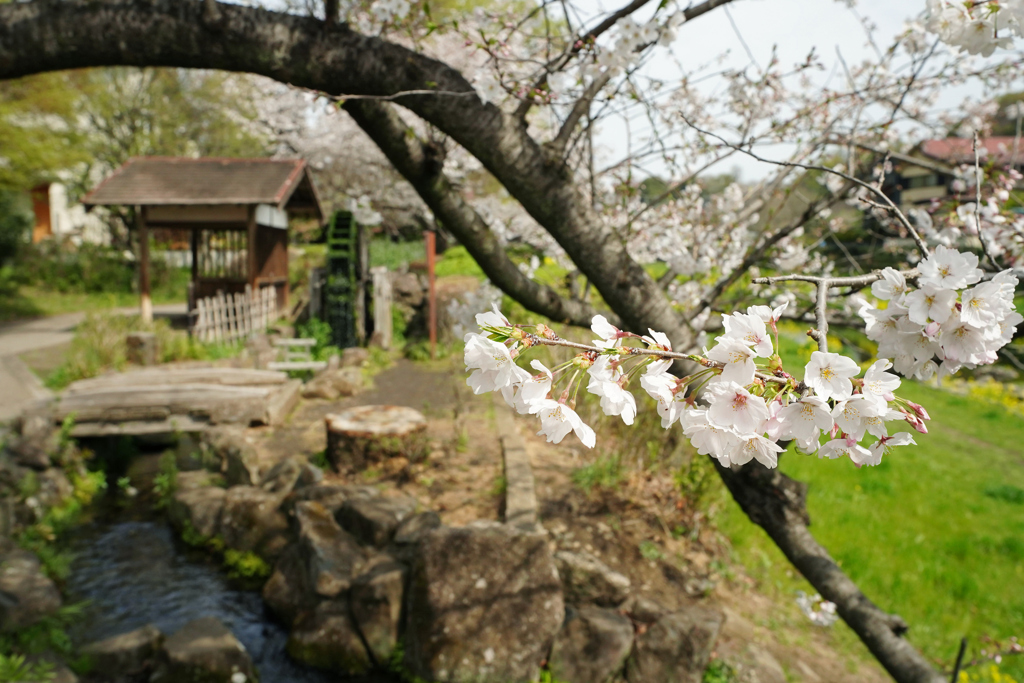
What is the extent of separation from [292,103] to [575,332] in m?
Result: 13.0

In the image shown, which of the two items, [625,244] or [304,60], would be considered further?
[625,244]

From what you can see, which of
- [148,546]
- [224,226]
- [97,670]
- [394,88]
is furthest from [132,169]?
[394,88]

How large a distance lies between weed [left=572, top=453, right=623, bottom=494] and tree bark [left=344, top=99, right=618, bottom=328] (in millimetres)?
2349

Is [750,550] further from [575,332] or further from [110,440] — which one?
[110,440]

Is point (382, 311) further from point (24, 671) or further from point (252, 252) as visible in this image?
point (24, 671)

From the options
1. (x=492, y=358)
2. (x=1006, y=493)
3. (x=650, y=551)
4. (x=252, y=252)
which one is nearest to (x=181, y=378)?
(x=252, y=252)

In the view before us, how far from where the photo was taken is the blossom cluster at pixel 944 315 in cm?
86

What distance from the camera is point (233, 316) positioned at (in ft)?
33.9

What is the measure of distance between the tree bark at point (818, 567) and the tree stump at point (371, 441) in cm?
344

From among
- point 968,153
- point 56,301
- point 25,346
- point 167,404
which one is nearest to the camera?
point 968,153

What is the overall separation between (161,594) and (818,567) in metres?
4.23

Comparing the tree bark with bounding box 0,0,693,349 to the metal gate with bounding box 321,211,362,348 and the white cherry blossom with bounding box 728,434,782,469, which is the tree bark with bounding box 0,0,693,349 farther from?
the metal gate with bounding box 321,211,362,348

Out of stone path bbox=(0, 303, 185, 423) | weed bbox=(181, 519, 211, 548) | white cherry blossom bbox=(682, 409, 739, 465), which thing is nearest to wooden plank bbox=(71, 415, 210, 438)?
stone path bbox=(0, 303, 185, 423)

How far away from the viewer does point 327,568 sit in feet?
12.2
